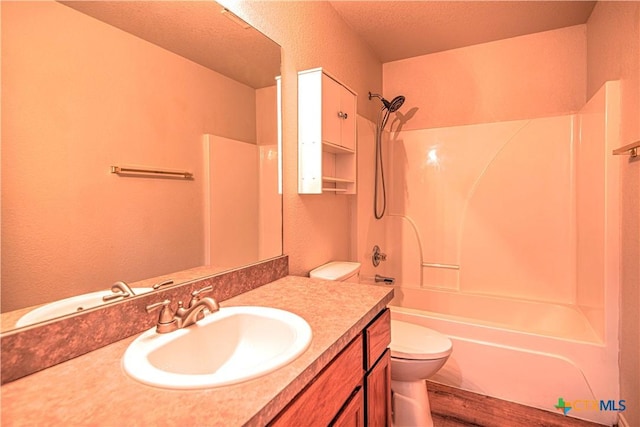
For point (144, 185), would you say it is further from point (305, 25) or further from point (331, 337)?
point (305, 25)

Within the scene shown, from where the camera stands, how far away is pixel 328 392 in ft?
2.69

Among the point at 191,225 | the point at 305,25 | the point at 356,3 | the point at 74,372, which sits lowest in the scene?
the point at 74,372

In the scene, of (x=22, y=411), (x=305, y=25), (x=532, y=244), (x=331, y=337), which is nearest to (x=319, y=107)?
(x=305, y=25)

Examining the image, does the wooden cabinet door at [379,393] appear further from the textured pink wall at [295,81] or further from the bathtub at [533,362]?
the bathtub at [533,362]

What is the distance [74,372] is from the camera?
0.67 metres

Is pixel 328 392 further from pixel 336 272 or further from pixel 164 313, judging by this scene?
pixel 336 272

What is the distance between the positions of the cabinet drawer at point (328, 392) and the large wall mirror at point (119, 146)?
58 cm

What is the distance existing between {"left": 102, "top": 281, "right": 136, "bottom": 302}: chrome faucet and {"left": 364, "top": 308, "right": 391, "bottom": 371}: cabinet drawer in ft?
2.47

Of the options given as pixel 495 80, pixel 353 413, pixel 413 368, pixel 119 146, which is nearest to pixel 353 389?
→ pixel 353 413

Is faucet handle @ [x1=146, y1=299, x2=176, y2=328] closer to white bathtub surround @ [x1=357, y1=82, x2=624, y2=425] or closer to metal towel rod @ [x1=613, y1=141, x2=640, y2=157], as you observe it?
white bathtub surround @ [x1=357, y1=82, x2=624, y2=425]

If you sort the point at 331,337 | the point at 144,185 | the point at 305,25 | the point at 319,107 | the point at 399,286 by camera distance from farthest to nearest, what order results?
1. the point at 399,286
2. the point at 305,25
3. the point at 319,107
4. the point at 144,185
5. the point at 331,337

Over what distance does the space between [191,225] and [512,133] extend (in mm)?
2578

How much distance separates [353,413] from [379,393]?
0.25 meters

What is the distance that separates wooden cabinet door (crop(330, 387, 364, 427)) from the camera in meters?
0.88
